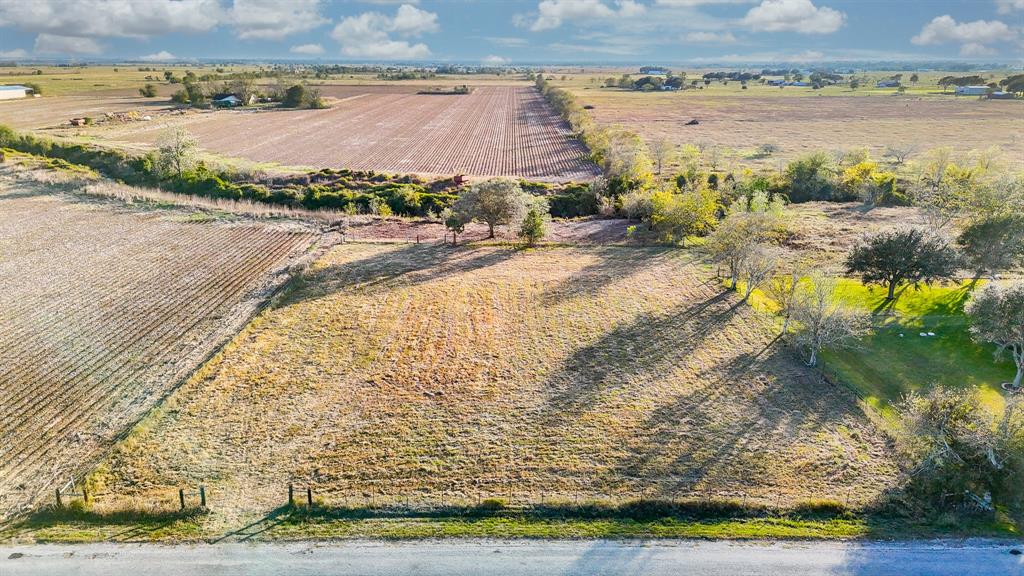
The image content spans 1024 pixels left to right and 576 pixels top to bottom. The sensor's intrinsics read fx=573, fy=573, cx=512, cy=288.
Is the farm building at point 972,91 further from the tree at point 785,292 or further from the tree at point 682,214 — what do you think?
the tree at point 785,292

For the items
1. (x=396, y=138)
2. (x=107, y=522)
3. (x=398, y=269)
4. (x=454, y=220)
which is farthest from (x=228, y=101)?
(x=107, y=522)

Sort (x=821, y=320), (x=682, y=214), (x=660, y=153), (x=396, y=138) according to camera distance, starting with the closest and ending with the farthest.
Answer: (x=821, y=320)
(x=682, y=214)
(x=660, y=153)
(x=396, y=138)

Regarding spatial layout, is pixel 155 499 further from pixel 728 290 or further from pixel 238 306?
pixel 728 290

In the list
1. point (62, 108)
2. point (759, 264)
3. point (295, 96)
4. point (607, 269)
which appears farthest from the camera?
point (295, 96)

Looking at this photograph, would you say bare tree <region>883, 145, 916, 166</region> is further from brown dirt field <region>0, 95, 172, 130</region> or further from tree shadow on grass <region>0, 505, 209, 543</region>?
brown dirt field <region>0, 95, 172, 130</region>

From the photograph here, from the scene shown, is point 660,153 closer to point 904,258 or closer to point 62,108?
point 904,258

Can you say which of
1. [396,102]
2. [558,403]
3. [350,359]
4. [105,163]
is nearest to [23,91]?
[396,102]

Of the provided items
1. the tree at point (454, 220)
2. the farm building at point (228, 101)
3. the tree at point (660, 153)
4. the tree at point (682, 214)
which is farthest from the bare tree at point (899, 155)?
the farm building at point (228, 101)
